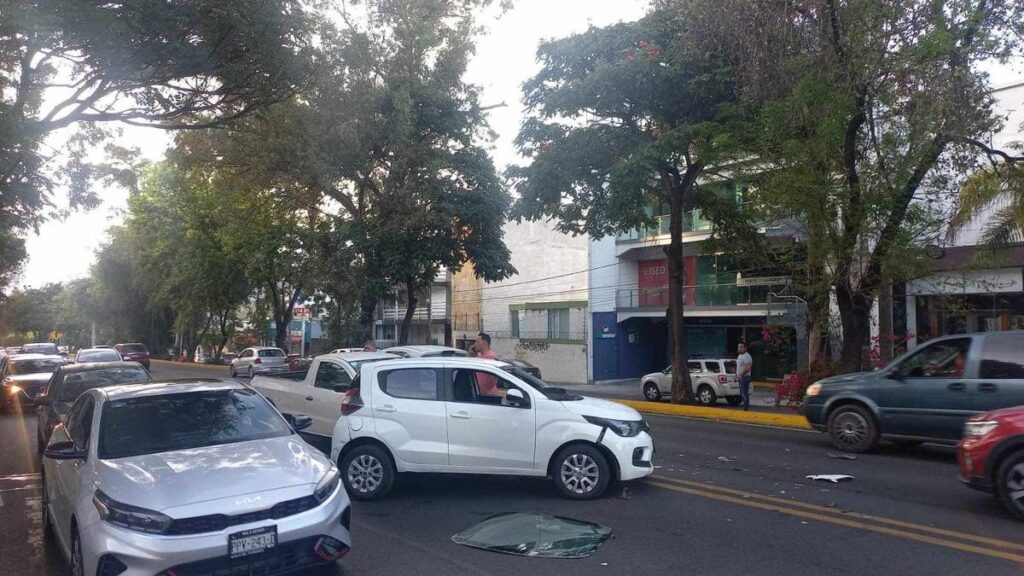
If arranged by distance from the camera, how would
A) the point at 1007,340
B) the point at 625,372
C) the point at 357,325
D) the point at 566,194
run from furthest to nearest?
1. the point at 625,372
2. the point at 357,325
3. the point at 566,194
4. the point at 1007,340

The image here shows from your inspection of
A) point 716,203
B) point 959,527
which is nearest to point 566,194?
point 716,203

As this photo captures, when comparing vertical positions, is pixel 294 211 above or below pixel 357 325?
above

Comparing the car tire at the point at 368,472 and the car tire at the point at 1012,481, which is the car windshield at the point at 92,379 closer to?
the car tire at the point at 368,472

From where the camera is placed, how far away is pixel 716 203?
20703mm

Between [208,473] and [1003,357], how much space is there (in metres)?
9.42

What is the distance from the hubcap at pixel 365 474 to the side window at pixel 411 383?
0.76 m

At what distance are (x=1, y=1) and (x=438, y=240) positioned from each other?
1517 cm

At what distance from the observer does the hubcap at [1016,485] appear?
23.5 feet

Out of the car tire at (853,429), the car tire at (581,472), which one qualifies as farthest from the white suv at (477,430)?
the car tire at (853,429)

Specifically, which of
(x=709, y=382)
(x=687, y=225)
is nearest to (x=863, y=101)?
(x=709, y=382)

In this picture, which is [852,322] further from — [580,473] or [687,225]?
[687,225]

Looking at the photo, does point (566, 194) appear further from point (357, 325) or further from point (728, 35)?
point (357, 325)

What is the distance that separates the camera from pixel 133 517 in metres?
5.09

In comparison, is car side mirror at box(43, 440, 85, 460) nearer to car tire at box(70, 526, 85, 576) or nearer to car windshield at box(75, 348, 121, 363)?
car tire at box(70, 526, 85, 576)
